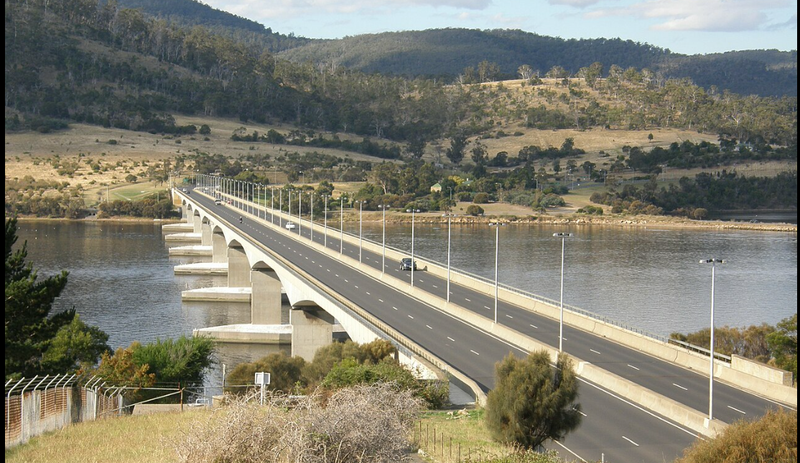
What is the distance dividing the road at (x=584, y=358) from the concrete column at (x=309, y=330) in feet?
6.09

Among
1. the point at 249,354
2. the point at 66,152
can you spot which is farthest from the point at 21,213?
the point at 249,354

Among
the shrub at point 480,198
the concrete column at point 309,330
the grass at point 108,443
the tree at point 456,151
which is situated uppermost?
the tree at point 456,151

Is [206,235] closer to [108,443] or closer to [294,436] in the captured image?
[108,443]

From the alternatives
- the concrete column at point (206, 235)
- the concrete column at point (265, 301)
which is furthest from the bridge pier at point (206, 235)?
the concrete column at point (265, 301)

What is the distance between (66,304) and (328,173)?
100 meters

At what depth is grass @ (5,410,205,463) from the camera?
14.6 meters

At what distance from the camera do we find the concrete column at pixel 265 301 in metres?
58.6

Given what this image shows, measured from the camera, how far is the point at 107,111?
19288 cm

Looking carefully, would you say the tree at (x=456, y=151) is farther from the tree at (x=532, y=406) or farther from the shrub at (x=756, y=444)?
the shrub at (x=756, y=444)

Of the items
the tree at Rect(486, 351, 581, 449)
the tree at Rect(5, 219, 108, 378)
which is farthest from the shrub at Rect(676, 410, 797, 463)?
the tree at Rect(5, 219, 108, 378)

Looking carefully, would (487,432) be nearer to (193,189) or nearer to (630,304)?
(630,304)

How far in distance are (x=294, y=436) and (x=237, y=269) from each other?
63.0 metres

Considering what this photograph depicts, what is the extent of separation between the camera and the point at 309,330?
45875 millimetres

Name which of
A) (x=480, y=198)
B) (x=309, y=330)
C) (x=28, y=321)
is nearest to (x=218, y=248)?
(x=309, y=330)
